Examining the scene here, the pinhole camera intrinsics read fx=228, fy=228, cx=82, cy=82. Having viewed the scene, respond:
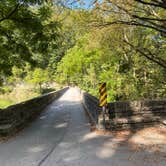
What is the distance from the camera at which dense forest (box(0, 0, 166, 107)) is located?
905cm

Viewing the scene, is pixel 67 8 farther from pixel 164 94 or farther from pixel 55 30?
pixel 164 94

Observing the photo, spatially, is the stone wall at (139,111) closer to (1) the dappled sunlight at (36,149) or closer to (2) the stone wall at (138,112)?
(2) the stone wall at (138,112)

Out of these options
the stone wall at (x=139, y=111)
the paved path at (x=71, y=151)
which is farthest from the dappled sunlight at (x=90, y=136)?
the stone wall at (x=139, y=111)

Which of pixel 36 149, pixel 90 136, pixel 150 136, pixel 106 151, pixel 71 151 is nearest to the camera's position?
pixel 106 151

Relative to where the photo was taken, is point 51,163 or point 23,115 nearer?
point 51,163

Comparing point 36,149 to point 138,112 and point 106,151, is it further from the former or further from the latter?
point 138,112

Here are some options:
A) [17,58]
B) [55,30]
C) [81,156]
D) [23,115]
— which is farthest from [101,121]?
[17,58]

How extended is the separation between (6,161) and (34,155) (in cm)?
63

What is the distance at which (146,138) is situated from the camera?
630cm

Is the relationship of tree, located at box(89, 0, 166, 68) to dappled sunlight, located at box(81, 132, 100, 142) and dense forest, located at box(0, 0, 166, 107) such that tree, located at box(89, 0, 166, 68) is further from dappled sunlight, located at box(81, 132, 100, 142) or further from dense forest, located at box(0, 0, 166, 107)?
dappled sunlight, located at box(81, 132, 100, 142)

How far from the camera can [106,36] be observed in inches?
501

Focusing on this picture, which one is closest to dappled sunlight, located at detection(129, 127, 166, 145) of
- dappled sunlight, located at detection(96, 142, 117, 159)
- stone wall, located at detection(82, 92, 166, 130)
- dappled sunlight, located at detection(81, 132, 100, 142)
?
stone wall, located at detection(82, 92, 166, 130)

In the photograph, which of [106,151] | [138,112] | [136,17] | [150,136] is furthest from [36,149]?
[136,17]

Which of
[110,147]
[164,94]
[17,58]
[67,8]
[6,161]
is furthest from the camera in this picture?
[164,94]
